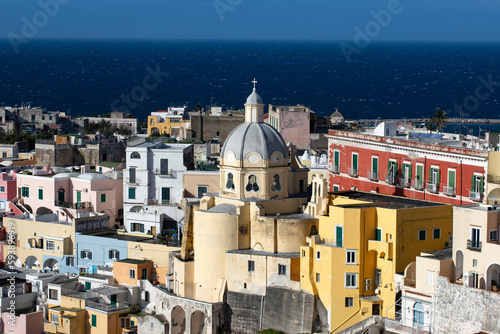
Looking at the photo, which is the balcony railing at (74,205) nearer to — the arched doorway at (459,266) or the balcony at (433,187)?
the balcony at (433,187)

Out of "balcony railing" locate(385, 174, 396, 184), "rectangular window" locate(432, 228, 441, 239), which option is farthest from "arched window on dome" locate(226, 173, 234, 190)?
"rectangular window" locate(432, 228, 441, 239)

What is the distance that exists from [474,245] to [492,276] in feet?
4.27

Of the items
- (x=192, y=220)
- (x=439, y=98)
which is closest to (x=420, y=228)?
(x=192, y=220)

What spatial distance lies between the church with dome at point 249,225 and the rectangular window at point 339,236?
87.4 inches

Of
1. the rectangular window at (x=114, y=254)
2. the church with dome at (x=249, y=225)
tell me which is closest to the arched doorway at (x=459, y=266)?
the church with dome at (x=249, y=225)

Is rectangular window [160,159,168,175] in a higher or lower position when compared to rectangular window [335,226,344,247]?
higher

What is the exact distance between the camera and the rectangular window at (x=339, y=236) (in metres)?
43.8

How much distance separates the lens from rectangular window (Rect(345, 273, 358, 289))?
143 feet

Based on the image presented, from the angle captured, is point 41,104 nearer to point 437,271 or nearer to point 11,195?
point 11,195

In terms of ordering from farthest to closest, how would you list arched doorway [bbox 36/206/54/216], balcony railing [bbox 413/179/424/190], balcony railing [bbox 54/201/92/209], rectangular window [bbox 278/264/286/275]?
arched doorway [bbox 36/206/54/216], balcony railing [bbox 54/201/92/209], balcony railing [bbox 413/179/424/190], rectangular window [bbox 278/264/286/275]

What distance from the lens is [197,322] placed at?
47.3 meters

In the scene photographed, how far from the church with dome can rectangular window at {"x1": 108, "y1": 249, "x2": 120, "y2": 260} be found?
6.26 m

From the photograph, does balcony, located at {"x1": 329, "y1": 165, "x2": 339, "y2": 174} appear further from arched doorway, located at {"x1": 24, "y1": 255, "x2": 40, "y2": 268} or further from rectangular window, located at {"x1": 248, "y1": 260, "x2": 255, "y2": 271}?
arched doorway, located at {"x1": 24, "y1": 255, "x2": 40, "y2": 268}

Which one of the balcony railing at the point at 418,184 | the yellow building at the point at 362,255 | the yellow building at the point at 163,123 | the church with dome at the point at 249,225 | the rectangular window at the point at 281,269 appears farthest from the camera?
the yellow building at the point at 163,123
